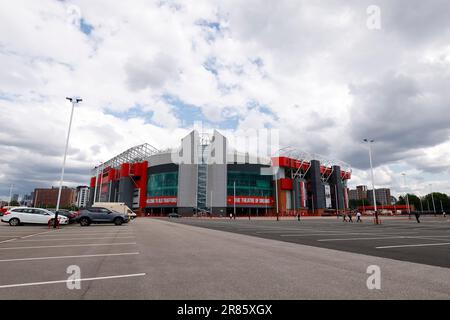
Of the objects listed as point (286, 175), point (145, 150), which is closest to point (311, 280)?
point (286, 175)

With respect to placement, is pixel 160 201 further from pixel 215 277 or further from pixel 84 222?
pixel 215 277

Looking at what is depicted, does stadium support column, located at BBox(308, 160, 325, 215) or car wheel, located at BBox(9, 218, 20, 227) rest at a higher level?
stadium support column, located at BBox(308, 160, 325, 215)

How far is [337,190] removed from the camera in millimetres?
93562

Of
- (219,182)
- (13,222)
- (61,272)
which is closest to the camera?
(61,272)

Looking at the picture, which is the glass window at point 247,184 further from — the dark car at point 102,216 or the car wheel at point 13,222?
the car wheel at point 13,222

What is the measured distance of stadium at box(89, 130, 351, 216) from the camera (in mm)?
77062

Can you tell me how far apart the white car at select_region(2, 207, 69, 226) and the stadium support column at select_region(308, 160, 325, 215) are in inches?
2931

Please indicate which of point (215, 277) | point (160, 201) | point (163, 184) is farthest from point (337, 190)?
point (215, 277)

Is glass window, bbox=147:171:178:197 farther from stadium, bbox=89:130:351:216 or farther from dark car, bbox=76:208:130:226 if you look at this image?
dark car, bbox=76:208:130:226

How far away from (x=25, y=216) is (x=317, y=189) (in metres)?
76.8

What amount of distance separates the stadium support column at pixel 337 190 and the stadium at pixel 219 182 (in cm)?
544

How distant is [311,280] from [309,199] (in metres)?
85.4

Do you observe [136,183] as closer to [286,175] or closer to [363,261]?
[286,175]

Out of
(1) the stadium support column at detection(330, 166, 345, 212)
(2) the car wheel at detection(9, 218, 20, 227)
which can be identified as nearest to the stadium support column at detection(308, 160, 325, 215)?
(1) the stadium support column at detection(330, 166, 345, 212)
